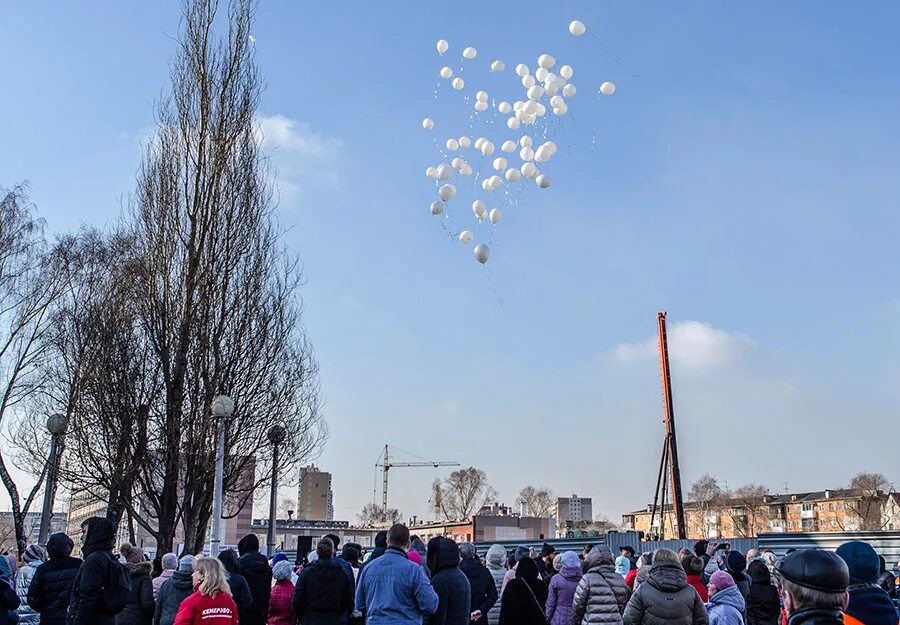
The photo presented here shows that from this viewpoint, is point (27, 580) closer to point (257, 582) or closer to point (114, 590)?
point (257, 582)

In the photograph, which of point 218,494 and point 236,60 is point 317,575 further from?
point 236,60

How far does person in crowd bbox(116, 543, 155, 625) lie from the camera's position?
8703mm

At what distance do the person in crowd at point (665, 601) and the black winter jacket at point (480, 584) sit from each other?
140 inches

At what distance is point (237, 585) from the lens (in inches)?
346

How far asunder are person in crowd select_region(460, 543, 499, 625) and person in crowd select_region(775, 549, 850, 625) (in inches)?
274

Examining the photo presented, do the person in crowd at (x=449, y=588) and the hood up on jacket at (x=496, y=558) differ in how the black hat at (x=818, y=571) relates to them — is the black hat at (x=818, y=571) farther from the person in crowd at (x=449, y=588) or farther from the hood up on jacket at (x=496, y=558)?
the hood up on jacket at (x=496, y=558)

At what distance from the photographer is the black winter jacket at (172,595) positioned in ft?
26.8

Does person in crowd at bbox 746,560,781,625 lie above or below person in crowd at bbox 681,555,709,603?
below

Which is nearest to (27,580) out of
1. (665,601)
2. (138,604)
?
(138,604)

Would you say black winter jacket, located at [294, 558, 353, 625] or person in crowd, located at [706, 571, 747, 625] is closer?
Result: person in crowd, located at [706, 571, 747, 625]

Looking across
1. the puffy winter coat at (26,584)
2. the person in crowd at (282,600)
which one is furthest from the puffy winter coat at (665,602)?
the puffy winter coat at (26,584)

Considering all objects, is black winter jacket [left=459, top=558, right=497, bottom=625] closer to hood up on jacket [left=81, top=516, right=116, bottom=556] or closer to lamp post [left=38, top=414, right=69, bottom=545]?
hood up on jacket [left=81, top=516, right=116, bottom=556]

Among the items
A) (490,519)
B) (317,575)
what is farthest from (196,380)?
(490,519)

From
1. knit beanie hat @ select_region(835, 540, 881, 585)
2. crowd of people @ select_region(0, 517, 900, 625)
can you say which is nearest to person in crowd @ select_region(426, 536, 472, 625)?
crowd of people @ select_region(0, 517, 900, 625)
